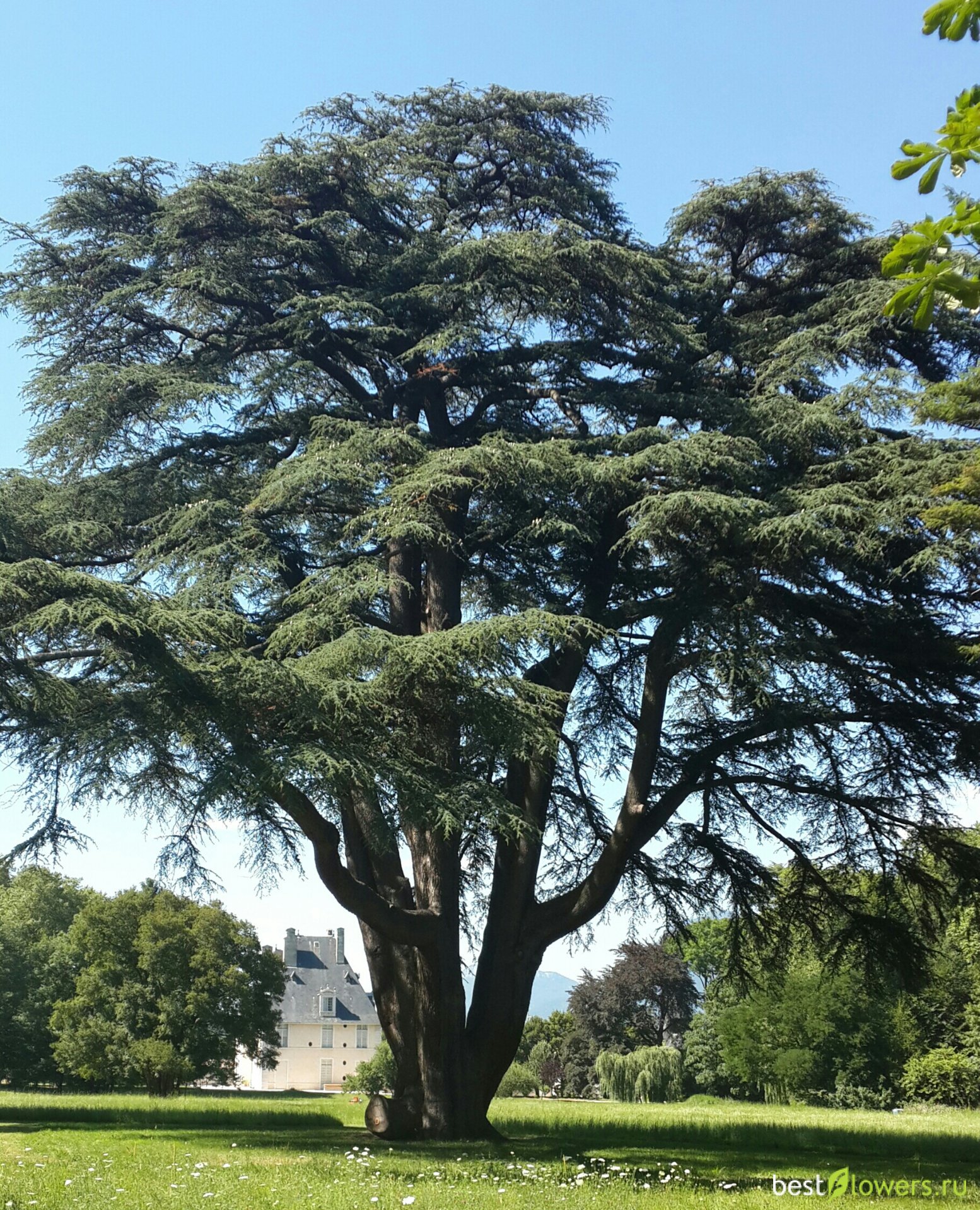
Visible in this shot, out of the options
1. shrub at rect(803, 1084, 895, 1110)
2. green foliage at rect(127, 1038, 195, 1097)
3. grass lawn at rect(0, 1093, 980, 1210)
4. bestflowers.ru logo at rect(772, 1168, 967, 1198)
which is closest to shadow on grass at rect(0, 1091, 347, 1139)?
grass lawn at rect(0, 1093, 980, 1210)

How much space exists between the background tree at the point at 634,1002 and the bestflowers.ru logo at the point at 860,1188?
39526mm

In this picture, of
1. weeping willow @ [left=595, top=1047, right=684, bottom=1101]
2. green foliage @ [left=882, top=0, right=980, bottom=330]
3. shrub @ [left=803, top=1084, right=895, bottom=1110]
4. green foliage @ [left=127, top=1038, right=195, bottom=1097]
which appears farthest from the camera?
weeping willow @ [left=595, top=1047, right=684, bottom=1101]

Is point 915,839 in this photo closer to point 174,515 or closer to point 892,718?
point 892,718

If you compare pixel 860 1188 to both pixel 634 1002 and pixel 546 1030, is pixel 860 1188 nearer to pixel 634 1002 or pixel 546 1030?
pixel 634 1002

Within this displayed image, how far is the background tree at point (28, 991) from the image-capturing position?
37.4m

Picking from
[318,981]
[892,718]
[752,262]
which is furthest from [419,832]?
[318,981]

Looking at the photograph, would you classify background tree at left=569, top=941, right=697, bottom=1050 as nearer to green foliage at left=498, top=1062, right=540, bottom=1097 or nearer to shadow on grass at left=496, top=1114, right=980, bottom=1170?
green foliage at left=498, top=1062, right=540, bottom=1097

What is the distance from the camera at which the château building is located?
210 ft

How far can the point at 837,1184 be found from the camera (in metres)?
10.1

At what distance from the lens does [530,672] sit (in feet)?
53.3

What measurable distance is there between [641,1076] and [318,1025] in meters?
28.5

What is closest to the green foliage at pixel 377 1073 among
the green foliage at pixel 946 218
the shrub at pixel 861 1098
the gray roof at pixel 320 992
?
the shrub at pixel 861 1098

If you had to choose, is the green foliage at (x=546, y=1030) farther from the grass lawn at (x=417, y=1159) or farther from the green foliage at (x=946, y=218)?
the green foliage at (x=946, y=218)

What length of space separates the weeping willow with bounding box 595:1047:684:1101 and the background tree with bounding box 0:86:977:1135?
27241mm
